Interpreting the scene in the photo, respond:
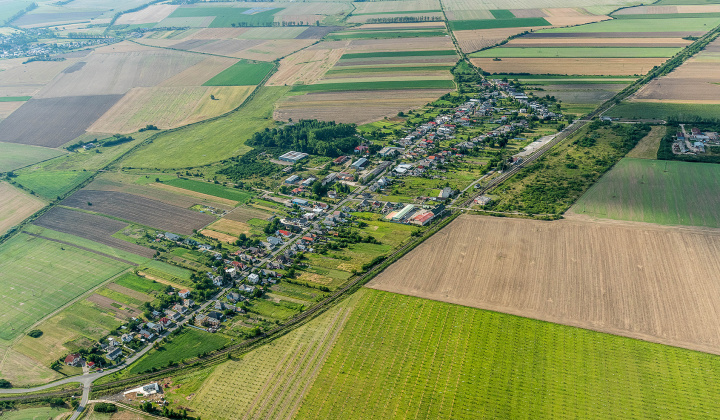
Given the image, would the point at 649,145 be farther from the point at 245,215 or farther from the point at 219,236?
the point at 219,236

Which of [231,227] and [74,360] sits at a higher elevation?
[231,227]

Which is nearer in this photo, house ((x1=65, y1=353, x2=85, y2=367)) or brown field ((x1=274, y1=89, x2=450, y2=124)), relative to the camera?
house ((x1=65, y1=353, x2=85, y2=367))

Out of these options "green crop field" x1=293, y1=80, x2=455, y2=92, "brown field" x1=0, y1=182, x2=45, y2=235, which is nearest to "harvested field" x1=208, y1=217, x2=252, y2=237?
"brown field" x1=0, y1=182, x2=45, y2=235

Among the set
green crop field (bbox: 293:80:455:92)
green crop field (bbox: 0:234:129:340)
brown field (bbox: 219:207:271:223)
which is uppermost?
green crop field (bbox: 293:80:455:92)

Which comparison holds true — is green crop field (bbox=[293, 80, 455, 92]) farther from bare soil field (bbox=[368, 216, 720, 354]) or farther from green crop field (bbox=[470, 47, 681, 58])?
bare soil field (bbox=[368, 216, 720, 354])

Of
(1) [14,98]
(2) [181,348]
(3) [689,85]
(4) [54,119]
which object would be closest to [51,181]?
(4) [54,119]

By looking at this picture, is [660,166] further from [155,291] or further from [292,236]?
[155,291]
